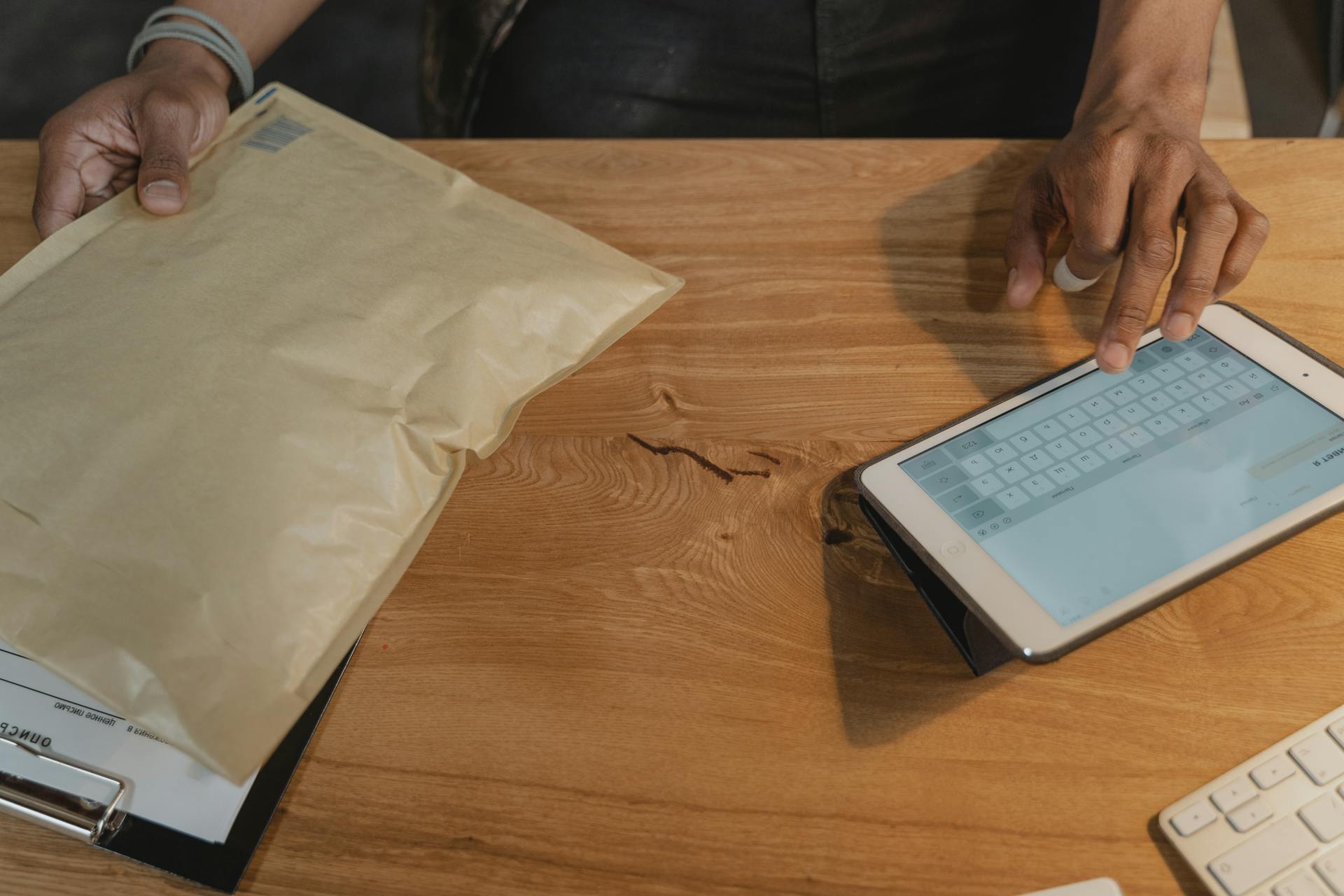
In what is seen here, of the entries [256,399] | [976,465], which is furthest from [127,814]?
[976,465]

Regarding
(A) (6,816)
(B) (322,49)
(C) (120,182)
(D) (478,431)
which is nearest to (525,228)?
(D) (478,431)

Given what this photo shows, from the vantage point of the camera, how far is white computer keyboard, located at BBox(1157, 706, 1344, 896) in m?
0.34

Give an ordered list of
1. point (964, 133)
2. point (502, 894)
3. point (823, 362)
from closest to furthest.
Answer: point (502, 894)
point (823, 362)
point (964, 133)

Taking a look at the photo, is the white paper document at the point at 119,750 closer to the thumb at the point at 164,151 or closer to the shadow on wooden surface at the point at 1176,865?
the thumb at the point at 164,151

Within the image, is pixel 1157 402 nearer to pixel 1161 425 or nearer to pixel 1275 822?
pixel 1161 425

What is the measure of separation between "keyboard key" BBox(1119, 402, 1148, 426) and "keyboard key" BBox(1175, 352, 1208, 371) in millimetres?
41

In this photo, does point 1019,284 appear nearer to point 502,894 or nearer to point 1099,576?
point 1099,576

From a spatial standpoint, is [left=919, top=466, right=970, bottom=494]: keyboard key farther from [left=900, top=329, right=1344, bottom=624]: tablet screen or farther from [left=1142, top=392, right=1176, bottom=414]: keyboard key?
[left=1142, top=392, right=1176, bottom=414]: keyboard key

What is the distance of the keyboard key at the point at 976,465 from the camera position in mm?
435

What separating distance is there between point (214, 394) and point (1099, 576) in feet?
1.35

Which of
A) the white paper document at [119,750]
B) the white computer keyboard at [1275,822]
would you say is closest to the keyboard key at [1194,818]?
the white computer keyboard at [1275,822]

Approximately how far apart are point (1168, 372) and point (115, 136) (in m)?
0.63

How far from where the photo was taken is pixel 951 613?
0.41 m

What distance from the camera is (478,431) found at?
44 cm
